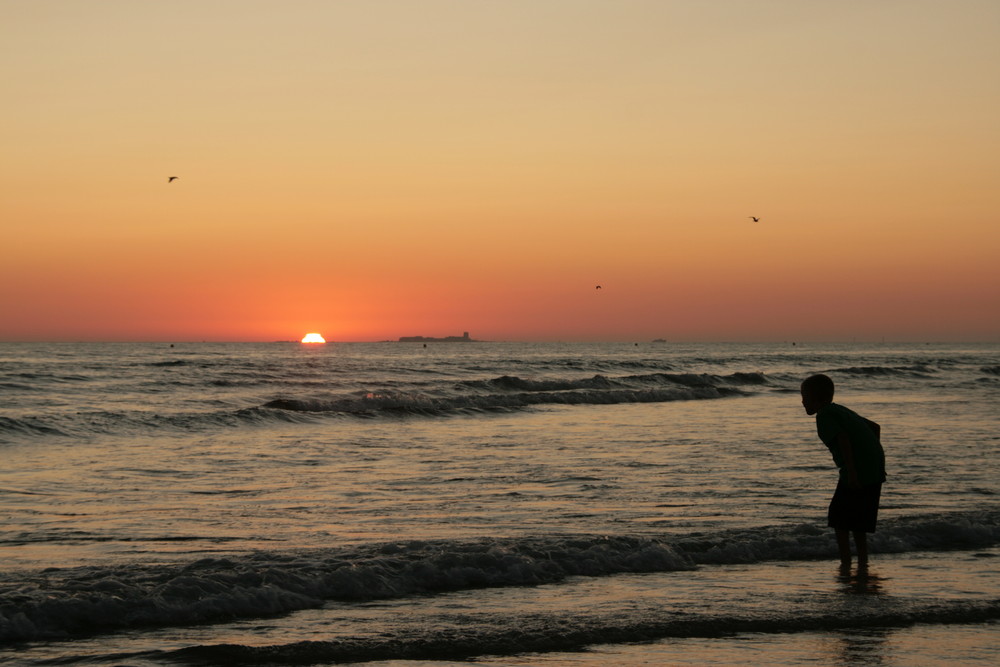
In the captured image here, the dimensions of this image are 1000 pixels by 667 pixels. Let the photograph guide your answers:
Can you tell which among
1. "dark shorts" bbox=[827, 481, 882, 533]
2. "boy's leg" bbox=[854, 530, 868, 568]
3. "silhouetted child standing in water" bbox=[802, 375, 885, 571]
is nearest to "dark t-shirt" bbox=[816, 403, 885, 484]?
"silhouetted child standing in water" bbox=[802, 375, 885, 571]

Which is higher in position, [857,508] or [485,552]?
[857,508]

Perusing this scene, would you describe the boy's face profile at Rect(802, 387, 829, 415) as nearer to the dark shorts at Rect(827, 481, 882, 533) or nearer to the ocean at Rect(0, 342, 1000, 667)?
the dark shorts at Rect(827, 481, 882, 533)

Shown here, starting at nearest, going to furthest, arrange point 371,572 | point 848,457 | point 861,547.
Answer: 1. point 371,572
2. point 848,457
3. point 861,547

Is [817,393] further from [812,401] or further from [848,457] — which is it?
[848,457]

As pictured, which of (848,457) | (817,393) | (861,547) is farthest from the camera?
(861,547)

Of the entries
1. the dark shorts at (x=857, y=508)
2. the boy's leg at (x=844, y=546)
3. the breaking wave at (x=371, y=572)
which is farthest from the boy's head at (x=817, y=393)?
the breaking wave at (x=371, y=572)

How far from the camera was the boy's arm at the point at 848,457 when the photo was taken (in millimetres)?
7750

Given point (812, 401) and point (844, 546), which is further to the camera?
point (844, 546)

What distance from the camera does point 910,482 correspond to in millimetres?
12898

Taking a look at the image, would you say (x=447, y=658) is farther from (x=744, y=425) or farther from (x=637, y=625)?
(x=744, y=425)

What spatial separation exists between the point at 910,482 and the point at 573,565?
694 centimetres

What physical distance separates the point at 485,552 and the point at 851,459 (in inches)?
120

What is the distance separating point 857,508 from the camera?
7.87 meters

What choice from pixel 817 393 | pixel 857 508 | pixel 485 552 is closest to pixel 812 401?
pixel 817 393
